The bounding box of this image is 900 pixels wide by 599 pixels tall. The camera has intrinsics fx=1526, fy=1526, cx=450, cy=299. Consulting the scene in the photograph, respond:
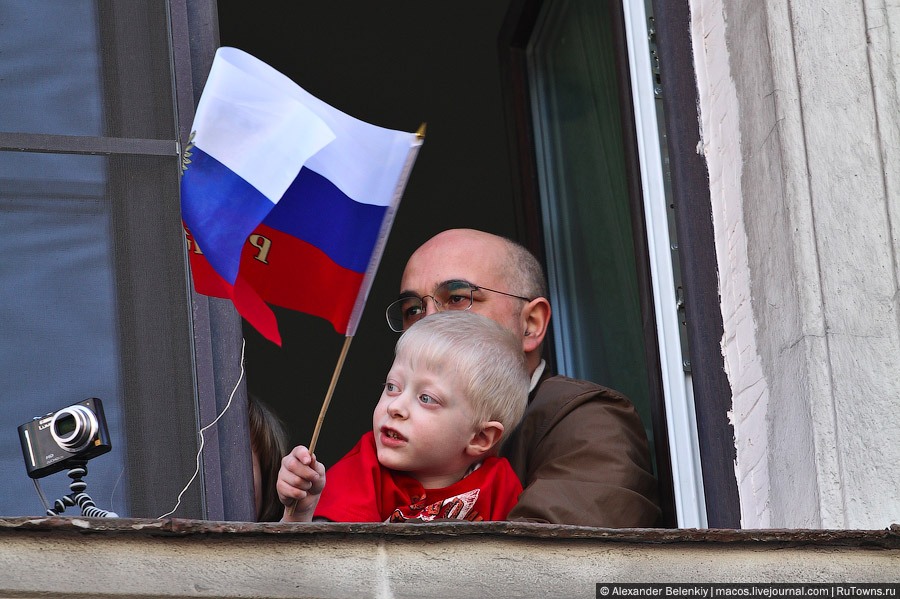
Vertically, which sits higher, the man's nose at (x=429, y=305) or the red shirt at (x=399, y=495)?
the man's nose at (x=429, y=305)

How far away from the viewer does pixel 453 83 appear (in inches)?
271

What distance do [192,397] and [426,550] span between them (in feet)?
2.58

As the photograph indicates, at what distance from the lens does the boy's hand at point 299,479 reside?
2.88 m

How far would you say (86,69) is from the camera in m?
3.21

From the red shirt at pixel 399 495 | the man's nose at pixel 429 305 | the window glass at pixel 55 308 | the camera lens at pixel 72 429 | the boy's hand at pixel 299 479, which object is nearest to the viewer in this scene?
the camera lens at pixel 72 429

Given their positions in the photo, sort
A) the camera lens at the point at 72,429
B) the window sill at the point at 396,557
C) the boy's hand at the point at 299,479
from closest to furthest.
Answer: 1. the window sill at the point at 396,557
2. the camera lens at the point at 72,429
3. the boy's hand at the point at 299,479

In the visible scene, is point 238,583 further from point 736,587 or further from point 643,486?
point 643,486

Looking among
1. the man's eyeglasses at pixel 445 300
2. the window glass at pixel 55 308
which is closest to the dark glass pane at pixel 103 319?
the window glass at pixel 55 308

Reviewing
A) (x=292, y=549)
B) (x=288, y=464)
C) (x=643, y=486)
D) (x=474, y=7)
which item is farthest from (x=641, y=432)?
(x=474, y=7)

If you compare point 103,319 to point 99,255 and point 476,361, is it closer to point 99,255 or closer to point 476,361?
point 99,255

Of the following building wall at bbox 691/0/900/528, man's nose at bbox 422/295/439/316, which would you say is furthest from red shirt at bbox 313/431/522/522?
man's nose at bbox 422/295/439/316

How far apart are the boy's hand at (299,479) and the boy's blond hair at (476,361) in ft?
1.33

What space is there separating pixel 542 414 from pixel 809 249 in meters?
0.77

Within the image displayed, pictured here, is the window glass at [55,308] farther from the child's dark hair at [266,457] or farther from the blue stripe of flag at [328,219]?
the child's dark hair at [266,457]
